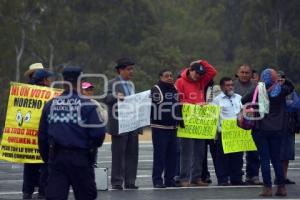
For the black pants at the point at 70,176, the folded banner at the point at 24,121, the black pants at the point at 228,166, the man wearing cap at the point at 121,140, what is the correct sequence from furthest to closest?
the black pants at the point at 228,166
the man wearing cap at the point at 121,140
the folded banner at the point at 24,121
the black pants at the point at 70,176

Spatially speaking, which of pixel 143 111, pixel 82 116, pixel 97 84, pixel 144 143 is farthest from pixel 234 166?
pixel 97 84

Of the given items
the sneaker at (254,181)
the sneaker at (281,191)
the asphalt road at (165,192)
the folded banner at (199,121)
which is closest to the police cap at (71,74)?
the asphalt road at (165,192)

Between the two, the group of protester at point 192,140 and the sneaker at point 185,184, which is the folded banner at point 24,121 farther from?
the sneaker at point 185,184

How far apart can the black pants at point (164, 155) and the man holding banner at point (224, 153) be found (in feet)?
2.81

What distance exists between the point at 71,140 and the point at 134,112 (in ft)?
17.0

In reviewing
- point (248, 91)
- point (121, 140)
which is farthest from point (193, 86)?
point (121, 140)

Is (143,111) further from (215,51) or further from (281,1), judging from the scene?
(215,51)

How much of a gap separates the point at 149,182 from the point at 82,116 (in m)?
6.26

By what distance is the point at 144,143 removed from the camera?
98.8ft

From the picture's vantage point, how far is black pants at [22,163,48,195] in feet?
43.3

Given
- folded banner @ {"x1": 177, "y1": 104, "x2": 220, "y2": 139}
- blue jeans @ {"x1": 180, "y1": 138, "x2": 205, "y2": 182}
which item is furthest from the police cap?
blue jeans @ {"x1": 180, "y1": 138, "x2": 205, "y2": 182}

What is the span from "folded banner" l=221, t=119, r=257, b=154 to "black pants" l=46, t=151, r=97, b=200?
19.5 ft

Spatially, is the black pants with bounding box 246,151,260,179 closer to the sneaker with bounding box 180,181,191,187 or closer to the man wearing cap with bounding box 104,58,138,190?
the sneaker with bounding box 180,181,191,187

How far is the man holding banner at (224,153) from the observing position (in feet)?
50.9
